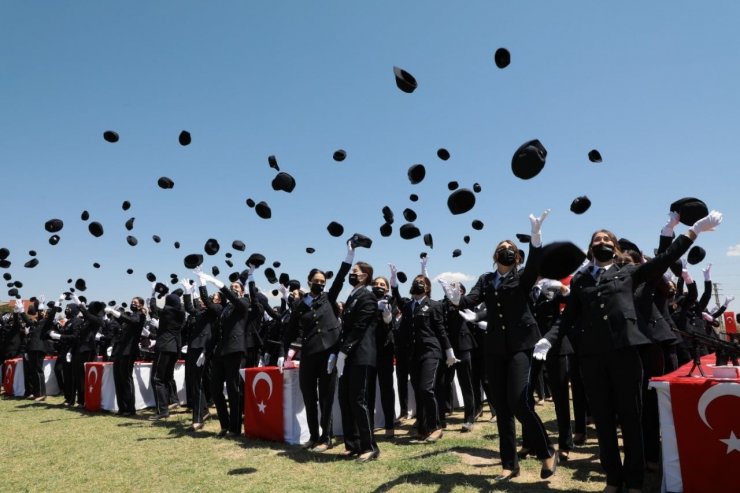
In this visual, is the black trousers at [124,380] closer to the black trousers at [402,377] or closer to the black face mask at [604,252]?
the black trousers at [402,377]

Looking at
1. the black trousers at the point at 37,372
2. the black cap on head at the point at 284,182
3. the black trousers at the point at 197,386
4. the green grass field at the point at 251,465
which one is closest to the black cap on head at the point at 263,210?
the black cap on head at the point at 284,182

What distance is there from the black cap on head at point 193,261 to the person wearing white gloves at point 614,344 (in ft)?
21.1

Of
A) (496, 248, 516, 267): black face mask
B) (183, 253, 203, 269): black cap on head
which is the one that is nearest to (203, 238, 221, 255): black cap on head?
(183, 253, 203, 269): black cap on head

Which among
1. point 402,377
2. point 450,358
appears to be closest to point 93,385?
point 402,377

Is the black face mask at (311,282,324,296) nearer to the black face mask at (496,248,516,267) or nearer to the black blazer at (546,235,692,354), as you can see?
the black face mask at (496,248,516,267)

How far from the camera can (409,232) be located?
31.1 feet

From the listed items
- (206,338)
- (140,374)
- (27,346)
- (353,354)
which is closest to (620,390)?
(353,354)

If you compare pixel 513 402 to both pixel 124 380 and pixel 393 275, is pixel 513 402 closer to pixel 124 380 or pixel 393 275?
pixel 393 275

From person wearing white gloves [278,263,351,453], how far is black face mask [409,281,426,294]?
53.8 inches

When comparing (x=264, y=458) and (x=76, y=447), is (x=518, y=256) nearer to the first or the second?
(x=264, y=458)

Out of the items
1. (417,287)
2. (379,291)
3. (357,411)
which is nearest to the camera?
(357,411)

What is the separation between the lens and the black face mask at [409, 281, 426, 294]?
7.93 m

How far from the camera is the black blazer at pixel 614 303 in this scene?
4270mm

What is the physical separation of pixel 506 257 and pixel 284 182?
5.09 meters
